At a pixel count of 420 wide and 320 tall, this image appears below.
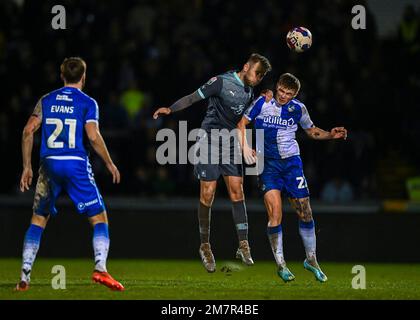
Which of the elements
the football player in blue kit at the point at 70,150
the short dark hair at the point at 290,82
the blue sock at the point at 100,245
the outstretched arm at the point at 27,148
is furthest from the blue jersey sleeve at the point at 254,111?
the outstretched arm at the point at 27,148

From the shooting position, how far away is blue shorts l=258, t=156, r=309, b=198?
11.4m

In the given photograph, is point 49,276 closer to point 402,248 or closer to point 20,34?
point 402,248

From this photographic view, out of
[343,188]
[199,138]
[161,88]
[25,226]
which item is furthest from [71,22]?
[199,138]

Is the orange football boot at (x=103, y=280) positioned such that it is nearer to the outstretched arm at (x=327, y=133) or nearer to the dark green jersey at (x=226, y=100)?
the dark green jersey at (x=226, y=100)

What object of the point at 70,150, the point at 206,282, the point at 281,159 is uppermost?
the point at 70,150

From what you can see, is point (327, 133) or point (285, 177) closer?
point (285, 177)

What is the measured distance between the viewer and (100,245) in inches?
390

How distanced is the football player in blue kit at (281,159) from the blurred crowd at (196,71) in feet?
14.6

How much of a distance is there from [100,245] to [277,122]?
2.66 metres

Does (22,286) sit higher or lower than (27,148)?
lower

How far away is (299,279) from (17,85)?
25.1 ft

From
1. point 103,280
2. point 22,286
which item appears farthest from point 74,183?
point 22,286

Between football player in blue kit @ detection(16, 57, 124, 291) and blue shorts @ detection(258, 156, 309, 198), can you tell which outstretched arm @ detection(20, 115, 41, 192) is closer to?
football player in blue kit @ detection(16, 57, 124, 291)
